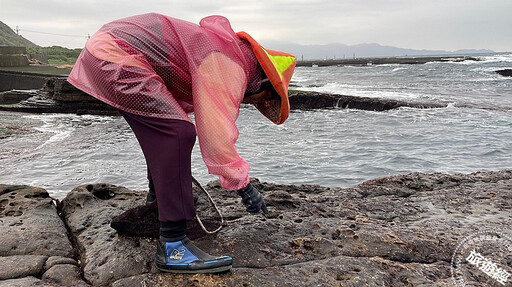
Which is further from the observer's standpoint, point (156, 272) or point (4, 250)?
point (4, 250)

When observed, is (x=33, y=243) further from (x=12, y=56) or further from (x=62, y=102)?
(x=12, y=56)

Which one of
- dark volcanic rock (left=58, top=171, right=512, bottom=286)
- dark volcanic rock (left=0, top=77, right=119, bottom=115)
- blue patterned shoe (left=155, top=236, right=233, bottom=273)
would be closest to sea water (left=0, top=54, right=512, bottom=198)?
dark volcanic rock (left=0, top=77, right=119, bottom=115)

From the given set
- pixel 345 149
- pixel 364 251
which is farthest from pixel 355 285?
pixel 345 149

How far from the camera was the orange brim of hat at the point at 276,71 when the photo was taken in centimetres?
248

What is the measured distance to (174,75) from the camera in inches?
94.0

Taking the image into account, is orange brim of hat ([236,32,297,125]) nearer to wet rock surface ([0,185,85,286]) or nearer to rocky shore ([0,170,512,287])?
rocky shore ([0,170,512,287])

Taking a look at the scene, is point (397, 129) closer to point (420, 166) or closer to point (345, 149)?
point (345, 149)

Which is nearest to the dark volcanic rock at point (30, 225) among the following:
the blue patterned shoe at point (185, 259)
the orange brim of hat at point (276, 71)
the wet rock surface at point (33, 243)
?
the wet rock surface at point (33, 243)

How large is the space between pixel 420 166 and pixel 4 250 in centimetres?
718

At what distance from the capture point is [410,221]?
3.51 m

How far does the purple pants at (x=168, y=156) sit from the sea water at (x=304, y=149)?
445 centimetres

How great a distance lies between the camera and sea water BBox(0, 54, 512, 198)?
24.4 feet

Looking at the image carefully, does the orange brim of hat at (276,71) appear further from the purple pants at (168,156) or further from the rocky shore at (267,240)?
the rocky shore at (267,240)

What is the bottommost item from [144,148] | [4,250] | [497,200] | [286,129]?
[286,129]
